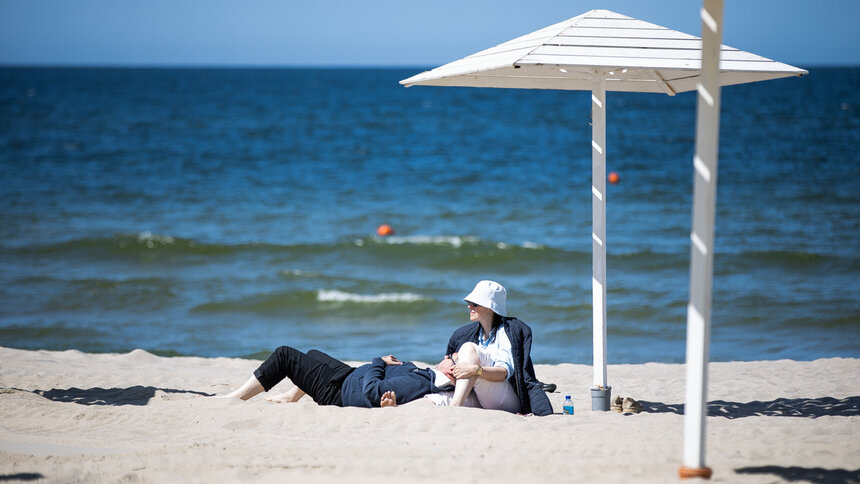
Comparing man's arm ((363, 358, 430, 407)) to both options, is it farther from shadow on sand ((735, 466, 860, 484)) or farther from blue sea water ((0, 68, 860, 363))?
blue sea water ((0, 68, 860, 363))

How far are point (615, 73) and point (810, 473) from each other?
3.19 m

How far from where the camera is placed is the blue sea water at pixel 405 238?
10156 millimetres

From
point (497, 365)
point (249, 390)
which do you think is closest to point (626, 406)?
point (497, 365)

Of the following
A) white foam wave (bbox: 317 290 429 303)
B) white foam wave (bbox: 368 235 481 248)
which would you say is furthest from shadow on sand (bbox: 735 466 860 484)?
white foam wave (bbox: 368 235 481 248)

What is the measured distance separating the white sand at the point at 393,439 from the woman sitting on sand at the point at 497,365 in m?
0.23

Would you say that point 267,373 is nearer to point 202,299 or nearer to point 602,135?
point 602,135

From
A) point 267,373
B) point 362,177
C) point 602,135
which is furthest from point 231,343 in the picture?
point 362,177

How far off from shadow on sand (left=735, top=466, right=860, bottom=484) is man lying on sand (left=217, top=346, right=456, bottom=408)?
200 cm

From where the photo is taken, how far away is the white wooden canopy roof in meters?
4.54

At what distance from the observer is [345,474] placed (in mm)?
3926

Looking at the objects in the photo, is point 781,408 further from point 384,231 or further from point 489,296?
point 384,231

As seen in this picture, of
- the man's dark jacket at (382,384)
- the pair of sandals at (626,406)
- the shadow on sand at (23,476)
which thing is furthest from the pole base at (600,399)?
the shadow on sand at (23,476)

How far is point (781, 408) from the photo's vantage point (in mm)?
5941

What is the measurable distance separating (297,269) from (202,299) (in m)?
2.46
